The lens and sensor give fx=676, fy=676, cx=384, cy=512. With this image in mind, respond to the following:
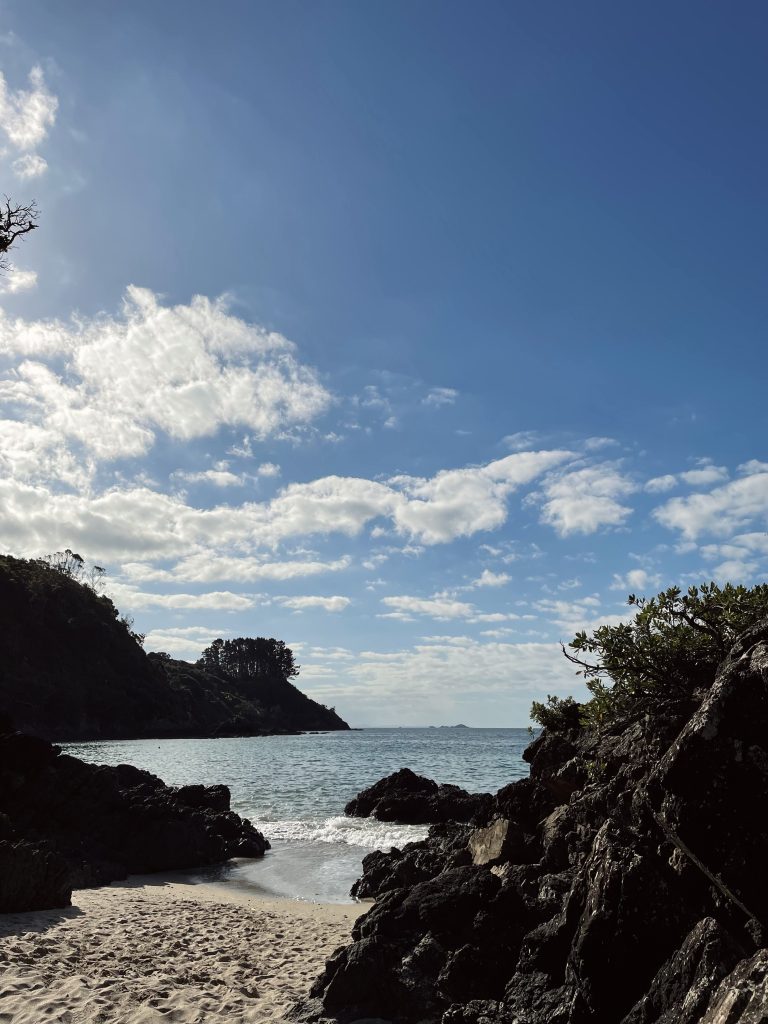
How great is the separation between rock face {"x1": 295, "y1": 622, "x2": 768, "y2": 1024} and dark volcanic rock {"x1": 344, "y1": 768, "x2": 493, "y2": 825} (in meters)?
19.3

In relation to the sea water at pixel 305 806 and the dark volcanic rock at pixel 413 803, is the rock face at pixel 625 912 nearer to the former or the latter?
the sea water at pixel 305 806

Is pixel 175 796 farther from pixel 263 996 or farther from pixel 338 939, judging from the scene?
pixel 263 996

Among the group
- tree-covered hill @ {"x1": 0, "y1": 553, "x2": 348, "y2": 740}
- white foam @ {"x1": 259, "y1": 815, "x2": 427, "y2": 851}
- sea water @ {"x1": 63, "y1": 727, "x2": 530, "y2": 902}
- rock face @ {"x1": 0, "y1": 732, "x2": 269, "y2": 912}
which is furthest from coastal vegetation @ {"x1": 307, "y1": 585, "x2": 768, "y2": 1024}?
tree-covered hill @ {"x1": 0, "y1": 553, "x2": 348, "y2": 740}

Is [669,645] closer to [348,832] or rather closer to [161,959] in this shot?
[161,959]

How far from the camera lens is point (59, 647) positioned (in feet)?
357

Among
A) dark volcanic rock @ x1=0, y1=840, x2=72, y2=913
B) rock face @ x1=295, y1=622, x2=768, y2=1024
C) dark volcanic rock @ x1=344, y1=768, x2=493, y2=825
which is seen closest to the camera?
rock face @ x1=295, y1=622, x2=768, y2=1024

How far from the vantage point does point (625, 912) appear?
5.27 metres

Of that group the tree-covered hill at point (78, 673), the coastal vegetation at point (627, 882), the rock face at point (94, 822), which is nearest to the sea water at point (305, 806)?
the rock face at point (94, 822)

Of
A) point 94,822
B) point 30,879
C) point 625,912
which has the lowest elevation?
point 94,822

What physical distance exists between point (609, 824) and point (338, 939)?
7.15m

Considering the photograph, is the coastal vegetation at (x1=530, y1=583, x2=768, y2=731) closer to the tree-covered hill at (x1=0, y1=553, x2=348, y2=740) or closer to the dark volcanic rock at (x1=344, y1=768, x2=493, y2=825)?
the dark volcanic rock at (x1=344, y1=768, x2=493, y2=825)

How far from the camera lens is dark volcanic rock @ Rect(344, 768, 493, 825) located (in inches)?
1093

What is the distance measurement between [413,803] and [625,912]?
25.6m

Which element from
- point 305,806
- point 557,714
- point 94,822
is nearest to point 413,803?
point 305,806
